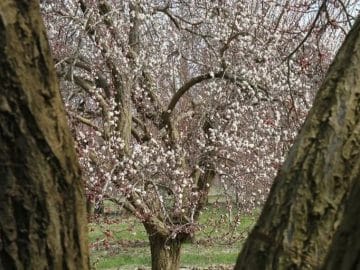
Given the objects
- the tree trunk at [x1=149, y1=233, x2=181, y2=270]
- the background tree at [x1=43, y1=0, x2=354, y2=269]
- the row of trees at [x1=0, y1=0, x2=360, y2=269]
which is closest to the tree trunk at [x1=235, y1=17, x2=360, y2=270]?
the row of trees at [x1=0, y1=0, x2=360, y2=269]

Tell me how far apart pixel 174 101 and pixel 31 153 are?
7137 millimetres

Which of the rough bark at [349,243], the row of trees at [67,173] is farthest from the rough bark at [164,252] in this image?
the rough bark at [349,243]

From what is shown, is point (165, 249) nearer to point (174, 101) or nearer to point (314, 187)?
point (174, 101)

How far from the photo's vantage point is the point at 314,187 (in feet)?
5.35

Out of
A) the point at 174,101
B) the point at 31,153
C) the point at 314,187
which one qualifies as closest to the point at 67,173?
the point at 31,153

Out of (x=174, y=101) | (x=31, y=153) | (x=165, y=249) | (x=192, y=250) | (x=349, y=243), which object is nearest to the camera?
(x=349, y=243)

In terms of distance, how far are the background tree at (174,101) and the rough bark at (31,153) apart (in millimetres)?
5586

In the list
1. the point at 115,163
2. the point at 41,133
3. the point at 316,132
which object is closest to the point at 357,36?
the point at 316,132

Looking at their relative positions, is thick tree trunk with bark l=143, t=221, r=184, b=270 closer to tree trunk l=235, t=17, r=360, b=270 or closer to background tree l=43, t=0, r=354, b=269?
background tree l=43, t=0, r=354, b=269

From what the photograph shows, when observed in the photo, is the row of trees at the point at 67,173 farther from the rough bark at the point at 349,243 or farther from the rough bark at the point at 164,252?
the rough bark at the point at 164,252

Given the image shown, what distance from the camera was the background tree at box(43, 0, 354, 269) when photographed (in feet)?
25.5

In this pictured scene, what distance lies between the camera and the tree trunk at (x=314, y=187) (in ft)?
5.27

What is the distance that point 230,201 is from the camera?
9602 mm

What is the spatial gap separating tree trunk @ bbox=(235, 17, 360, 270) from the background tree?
222 inches
